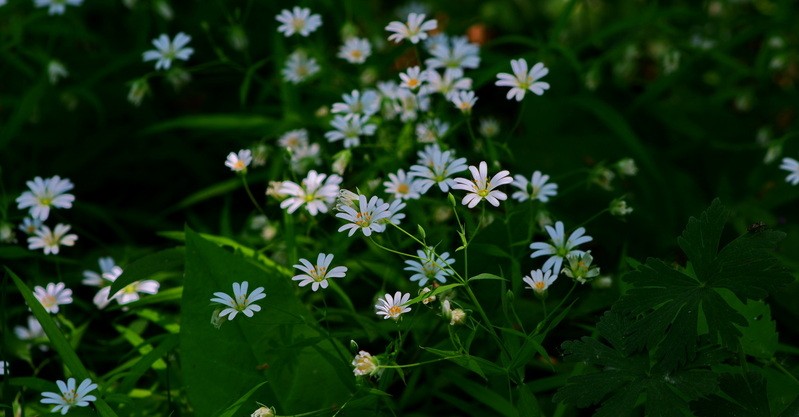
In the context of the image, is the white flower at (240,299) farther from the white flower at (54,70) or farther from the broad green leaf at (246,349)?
the white flower at (54,70)

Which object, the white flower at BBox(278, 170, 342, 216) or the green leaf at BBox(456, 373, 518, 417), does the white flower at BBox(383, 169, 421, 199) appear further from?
the green leaf at BBox(456, 373, 518, 417)

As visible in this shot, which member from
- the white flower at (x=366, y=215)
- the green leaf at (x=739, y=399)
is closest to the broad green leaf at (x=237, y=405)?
the white flower at (x=366, y=215)

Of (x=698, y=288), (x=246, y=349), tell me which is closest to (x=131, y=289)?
(x=246, y=349)

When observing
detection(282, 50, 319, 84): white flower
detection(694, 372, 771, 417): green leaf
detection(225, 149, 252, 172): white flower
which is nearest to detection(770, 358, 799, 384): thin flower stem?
detection(694, 372, 771, 417): green leaf

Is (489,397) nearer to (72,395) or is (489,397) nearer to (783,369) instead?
(783,369)

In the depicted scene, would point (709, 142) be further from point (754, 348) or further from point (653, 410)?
point (653, 410)

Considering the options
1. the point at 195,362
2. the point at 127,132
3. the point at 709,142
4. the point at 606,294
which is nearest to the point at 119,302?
the point at 195,362
